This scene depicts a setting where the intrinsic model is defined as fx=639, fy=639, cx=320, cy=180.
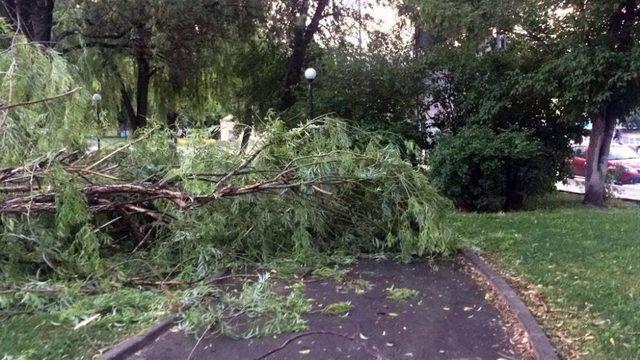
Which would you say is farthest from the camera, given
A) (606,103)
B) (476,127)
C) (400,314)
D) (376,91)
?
(376,91)

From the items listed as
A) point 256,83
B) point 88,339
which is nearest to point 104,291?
point 88,339

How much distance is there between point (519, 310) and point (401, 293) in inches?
45.7

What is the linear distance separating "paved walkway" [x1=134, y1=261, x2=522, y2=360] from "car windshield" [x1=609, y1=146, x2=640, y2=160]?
17.5m

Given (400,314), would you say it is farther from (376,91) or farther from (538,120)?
(376,91)

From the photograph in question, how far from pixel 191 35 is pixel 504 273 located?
12.7 m

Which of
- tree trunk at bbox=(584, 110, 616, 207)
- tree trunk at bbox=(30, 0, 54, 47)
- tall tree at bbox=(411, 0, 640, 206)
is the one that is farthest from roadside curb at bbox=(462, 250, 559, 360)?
tree trunk at bbox=(30, 0, 54, 47)

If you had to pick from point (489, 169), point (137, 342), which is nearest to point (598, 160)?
point (489, 169)

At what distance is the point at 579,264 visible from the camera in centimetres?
708

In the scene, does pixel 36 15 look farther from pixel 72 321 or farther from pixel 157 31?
pixel 72 321

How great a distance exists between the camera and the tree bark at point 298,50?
20.3 meters

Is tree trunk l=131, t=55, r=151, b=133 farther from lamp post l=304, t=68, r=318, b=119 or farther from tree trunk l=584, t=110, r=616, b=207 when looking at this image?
tree trunk l=584, t=110, r=616, b=207

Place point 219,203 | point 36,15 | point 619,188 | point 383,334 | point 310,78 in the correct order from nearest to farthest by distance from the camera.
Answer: point 383,334 → point 219,203 → point 36,15 → point 310,78 → point 619,188

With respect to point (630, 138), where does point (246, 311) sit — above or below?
below

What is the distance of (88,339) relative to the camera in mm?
4941
